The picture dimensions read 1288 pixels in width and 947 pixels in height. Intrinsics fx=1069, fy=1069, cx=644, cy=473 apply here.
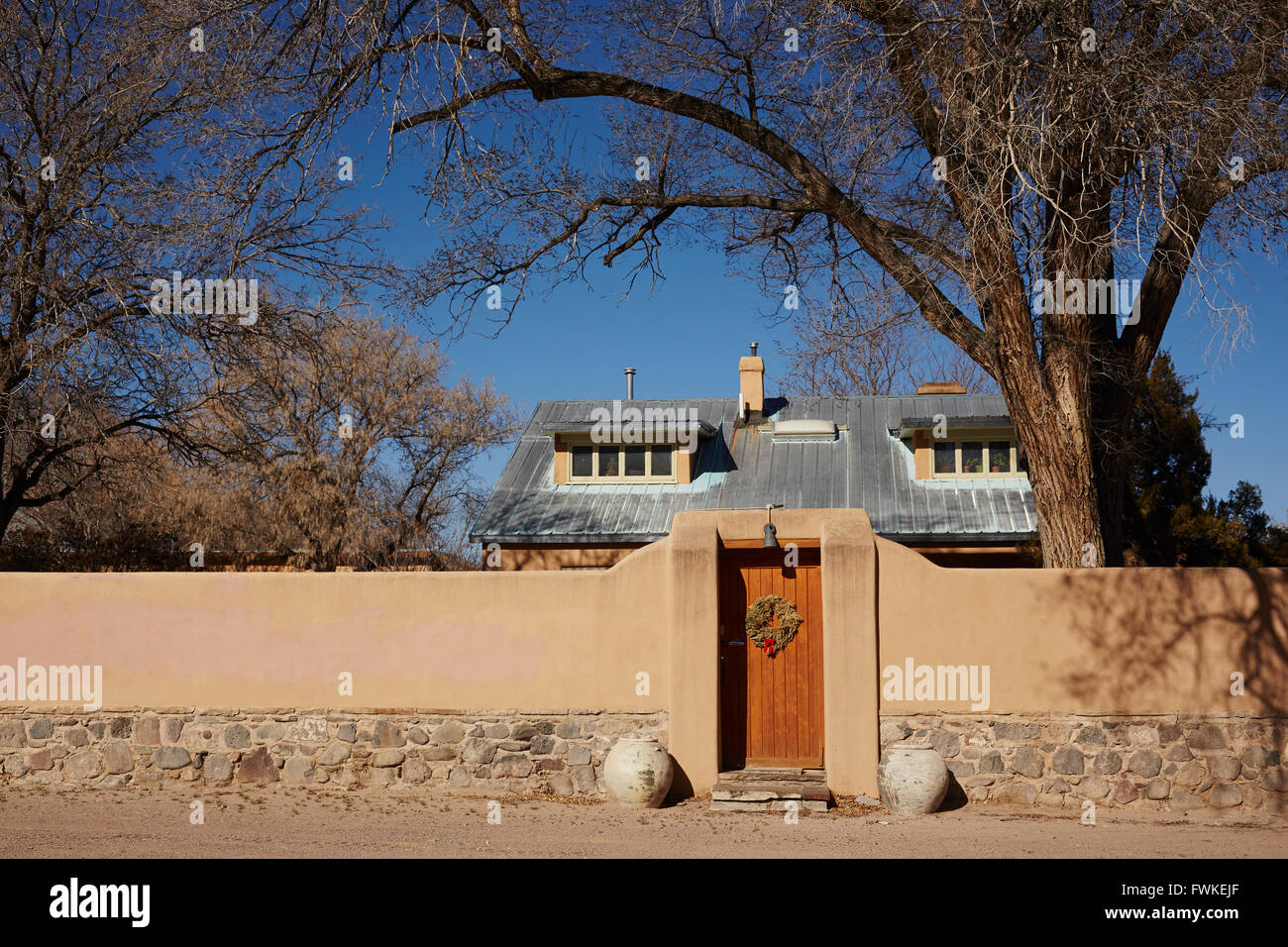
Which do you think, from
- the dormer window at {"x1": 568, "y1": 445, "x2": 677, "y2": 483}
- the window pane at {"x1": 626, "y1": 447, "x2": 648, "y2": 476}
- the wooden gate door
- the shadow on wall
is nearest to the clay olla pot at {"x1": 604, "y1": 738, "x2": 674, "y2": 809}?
the wooden gate door

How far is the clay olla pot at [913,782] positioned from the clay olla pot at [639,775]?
2015 mm

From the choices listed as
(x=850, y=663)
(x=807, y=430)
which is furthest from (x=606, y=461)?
(x=850, y=663)

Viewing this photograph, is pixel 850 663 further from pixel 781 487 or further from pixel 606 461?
pixel 606 461

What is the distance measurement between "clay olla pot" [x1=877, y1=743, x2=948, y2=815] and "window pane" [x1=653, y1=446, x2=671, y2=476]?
38.1ft

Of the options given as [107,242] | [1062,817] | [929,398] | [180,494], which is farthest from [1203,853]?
[180,494]

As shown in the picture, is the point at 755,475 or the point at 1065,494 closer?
the point at 1065,494

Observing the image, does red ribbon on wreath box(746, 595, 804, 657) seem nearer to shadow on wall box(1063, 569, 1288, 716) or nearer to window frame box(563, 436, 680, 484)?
shadow on wall box(1063, 569, 1288, 716)

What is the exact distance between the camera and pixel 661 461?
21.0 m

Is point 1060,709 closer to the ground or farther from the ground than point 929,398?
closer to the ground

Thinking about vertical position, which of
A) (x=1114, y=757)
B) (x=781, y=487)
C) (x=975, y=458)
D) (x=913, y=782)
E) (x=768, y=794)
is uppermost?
(x=975, y=458)

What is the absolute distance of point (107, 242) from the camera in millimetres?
12617

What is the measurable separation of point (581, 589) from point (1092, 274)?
19.7 ft

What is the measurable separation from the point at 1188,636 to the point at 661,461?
12.2 metres

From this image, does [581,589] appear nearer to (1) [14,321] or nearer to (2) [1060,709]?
(2) [1060,709]
